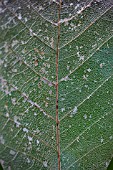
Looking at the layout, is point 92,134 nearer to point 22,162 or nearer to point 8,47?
point 22,162

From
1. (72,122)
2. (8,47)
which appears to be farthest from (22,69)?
(72,122)

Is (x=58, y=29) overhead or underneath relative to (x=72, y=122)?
overhead

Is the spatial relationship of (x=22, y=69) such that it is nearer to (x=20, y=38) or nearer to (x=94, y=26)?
(x=20, y=38)

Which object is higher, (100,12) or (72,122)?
(100,12)

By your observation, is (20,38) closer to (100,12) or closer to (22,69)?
(22,69)

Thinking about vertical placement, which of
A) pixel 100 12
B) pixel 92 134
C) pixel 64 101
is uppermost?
Answer: pixel 100 12

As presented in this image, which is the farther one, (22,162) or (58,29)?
(22,162)
